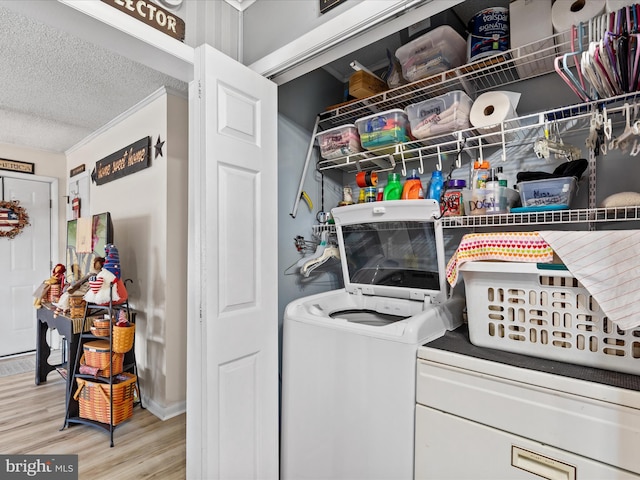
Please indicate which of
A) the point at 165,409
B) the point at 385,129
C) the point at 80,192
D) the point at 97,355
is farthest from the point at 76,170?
the point at 385,129

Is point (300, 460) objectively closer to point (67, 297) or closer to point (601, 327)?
→ point (601, 327)

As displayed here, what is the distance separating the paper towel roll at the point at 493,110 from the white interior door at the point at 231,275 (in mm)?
886

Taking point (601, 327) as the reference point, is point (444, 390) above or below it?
below

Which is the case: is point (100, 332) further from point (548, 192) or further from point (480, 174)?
point (548, 192)

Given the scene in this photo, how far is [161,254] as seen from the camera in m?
2.61

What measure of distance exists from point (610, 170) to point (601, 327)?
Answer: 2.59ft

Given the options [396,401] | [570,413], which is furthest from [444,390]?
[570,413]

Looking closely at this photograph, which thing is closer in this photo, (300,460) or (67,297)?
(300,460)

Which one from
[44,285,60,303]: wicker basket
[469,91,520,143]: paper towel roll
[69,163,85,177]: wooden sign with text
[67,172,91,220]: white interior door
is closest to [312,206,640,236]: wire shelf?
[469,91,520,143]: paper towel roll

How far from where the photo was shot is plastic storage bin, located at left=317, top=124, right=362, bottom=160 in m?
1.87

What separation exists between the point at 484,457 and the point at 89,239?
9.66 ft

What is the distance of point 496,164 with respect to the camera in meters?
1.76

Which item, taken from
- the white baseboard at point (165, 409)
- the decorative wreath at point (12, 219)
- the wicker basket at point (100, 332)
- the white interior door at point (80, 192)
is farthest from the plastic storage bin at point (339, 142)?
the decorative wreath at point (12, 219)

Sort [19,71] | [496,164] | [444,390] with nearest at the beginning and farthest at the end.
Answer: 1. [444,390]
2. [496,164]
3. [19,71]
